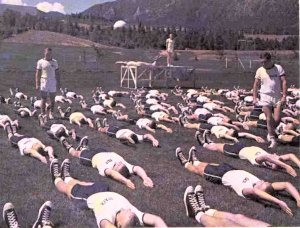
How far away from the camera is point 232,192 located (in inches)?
177

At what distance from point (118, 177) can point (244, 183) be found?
1014 mm

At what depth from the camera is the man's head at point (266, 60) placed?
5.98 metres

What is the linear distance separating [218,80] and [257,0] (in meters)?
5.87

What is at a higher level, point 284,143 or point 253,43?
point 253,43

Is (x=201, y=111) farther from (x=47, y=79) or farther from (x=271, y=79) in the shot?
(x=47, y=79)

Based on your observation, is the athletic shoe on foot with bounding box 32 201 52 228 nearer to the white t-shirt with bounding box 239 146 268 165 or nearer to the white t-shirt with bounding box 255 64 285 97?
the white t-shirt with bounding box 239 146 268 165

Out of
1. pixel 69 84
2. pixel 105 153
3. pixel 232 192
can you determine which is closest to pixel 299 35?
pixel 232 192

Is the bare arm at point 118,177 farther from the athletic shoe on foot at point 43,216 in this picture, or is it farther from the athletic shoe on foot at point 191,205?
the athletic shoe on foot at point 43,216

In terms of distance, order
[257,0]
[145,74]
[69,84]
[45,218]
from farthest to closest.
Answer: [145,74], [69,84], [257,0], [45,218]

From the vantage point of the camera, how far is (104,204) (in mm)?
3898

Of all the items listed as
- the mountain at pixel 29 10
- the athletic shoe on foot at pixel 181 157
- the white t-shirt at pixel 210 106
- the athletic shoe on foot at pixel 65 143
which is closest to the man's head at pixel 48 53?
the mountain at pixel 29 10

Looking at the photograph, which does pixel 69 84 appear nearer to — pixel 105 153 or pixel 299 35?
pixel 105 153

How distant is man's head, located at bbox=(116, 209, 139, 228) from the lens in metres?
3.64

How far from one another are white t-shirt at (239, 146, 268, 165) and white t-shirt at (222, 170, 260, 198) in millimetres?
699
